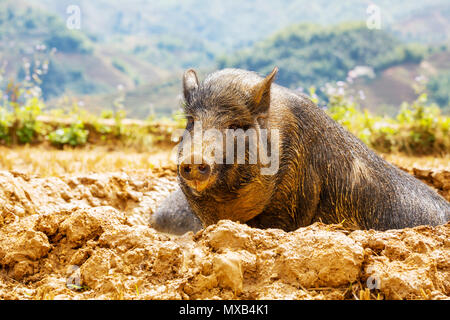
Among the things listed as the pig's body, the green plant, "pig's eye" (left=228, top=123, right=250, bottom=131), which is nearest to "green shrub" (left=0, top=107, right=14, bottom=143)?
the green plant

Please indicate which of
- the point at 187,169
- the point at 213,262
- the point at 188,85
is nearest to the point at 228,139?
the point at 187,169

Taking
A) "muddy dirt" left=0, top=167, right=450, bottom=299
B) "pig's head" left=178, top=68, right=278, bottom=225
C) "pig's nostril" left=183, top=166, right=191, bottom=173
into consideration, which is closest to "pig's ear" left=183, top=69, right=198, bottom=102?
"pig's head" left=178, top=68, right=278, bottom=225

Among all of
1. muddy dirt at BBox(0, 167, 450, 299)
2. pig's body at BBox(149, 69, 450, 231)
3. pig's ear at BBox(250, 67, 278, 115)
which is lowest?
muddy dirt at BBox(0, 167, 450, 299)

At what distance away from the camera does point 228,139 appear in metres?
3.64

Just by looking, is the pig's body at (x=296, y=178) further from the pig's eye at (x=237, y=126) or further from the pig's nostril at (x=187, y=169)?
the pig's nostril at (x=187, y=169)

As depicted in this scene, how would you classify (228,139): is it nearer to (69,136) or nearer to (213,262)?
(213,262)

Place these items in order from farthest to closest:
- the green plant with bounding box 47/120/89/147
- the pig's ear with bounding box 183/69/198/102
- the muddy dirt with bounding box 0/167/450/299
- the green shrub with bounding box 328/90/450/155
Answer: the green plant with bounding box 47/120/89/147
the green shrub with bounding box 328/90/450/155
the pig's ear with bounding box 183/69/198/102
the muddy dirt with bounding box 0/167/450/299

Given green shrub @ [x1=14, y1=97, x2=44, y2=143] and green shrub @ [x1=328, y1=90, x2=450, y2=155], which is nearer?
green shrub @ [x1=328, y1=90, x2=450, y2=155]

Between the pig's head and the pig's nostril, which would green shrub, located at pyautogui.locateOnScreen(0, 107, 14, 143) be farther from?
the pig's nostril

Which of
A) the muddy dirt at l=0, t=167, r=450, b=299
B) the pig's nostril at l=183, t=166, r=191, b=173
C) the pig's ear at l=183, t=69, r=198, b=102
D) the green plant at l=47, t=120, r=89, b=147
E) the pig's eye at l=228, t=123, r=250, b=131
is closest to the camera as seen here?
the muddy dirt at l=0, t=167, r=450, b=299

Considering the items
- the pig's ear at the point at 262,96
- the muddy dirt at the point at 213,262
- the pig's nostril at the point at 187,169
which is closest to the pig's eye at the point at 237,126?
the pig's ear at the point at 262,96

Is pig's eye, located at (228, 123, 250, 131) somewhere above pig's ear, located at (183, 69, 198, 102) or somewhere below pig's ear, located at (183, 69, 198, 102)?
below

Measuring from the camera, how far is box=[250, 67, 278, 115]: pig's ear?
379 cm
